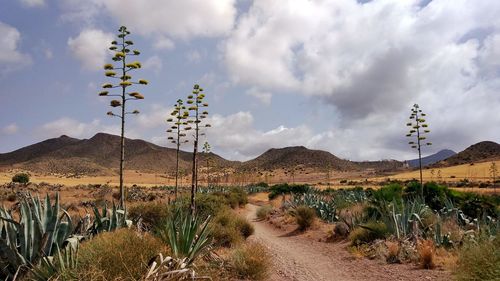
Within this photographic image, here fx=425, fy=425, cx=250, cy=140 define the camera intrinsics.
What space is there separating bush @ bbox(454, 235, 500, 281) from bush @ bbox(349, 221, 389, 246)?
5.33 m

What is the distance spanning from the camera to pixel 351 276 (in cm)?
905

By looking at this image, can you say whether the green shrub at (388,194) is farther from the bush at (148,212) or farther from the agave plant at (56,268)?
the agave plant at (56,268)

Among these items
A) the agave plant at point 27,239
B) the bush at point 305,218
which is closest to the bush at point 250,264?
the agave plant at point 27,239

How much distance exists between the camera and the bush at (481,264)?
5426 millimetres

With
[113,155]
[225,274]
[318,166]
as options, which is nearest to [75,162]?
[113,155]

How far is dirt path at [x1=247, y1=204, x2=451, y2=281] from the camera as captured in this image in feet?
28.3

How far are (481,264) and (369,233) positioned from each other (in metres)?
6.34

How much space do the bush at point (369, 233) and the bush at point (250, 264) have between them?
477cm

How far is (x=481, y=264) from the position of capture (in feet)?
18.9

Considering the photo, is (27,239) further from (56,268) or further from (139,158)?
(139,158)

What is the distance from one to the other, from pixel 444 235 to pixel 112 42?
11.1 m

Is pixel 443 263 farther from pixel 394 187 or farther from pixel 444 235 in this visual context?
pixel 394 187

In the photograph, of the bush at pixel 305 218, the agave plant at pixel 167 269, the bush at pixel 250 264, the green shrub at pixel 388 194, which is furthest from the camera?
the green shrub at pixel 388 194

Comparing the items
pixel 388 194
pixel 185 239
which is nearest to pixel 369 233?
pixel 388 194
